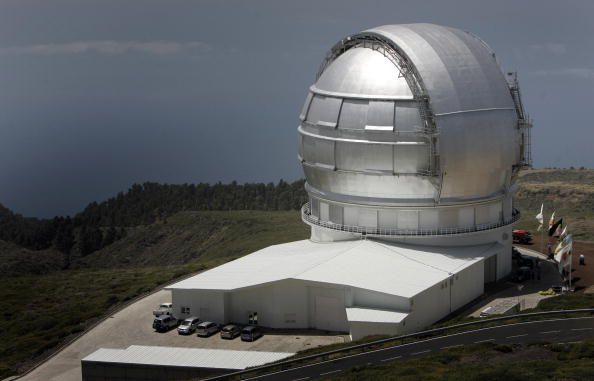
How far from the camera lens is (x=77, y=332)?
211 ft

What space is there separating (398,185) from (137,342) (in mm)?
19433

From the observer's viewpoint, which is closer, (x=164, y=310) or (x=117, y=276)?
(x=164, y=310)

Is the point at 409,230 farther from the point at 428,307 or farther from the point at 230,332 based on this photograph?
the point at 230,332

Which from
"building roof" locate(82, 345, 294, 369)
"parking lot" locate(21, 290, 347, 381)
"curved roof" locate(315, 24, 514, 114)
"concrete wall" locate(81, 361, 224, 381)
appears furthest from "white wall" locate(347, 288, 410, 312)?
"curved roof" locate(315, 24, 514, 114)

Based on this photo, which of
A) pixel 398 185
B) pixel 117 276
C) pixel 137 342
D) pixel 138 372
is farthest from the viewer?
pixel 117 276

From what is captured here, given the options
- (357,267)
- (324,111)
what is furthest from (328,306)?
(324,111)

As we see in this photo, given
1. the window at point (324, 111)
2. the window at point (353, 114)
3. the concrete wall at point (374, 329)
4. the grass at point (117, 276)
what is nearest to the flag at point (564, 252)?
the concrete wall at point (374, 329)

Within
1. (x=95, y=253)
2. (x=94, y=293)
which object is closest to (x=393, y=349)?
(x=94, y=293)

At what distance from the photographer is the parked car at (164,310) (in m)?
64.4

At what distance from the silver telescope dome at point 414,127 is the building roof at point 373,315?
399 inches

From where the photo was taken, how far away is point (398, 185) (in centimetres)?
6619

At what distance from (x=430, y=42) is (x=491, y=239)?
14109 mm

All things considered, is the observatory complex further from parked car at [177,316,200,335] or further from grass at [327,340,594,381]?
grass at [327,340,594,381]

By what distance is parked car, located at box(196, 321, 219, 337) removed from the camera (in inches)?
2370
